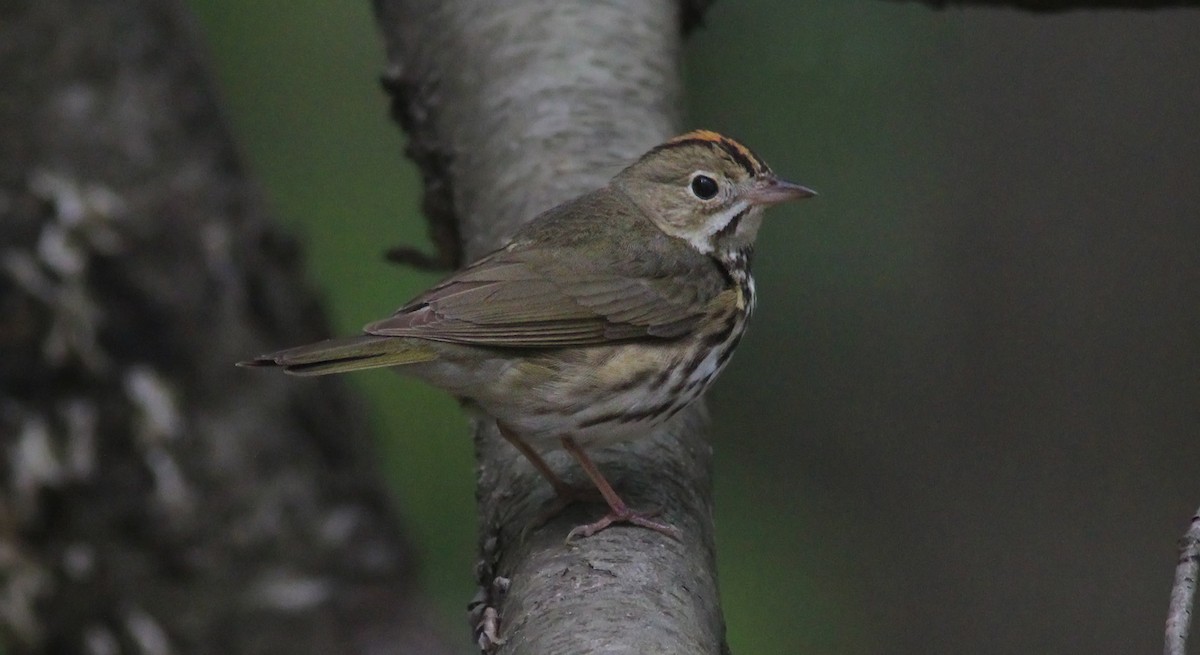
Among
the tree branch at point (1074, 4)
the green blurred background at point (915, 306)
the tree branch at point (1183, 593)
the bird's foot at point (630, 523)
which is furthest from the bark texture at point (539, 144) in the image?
the green blurred background at point (915, 306)

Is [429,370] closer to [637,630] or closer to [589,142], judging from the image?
[589,142]

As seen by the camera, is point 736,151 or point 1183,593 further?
point 736,151

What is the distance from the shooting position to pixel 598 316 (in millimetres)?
3426

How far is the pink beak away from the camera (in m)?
3.79

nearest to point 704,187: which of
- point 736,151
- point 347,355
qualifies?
point 736,151

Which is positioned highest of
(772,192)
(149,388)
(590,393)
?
(772,192)

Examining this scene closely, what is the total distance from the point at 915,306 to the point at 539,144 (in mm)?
4038

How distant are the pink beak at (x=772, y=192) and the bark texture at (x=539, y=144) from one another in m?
0.31

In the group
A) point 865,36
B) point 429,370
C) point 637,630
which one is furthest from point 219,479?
point 865,36

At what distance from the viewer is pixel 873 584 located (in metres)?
7.96

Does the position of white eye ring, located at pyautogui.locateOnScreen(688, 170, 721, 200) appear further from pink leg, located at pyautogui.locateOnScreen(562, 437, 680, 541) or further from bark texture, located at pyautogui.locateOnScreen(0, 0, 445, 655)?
bark texture, located at pyautogui.locateOnScreen(0, 0, 445, 655)

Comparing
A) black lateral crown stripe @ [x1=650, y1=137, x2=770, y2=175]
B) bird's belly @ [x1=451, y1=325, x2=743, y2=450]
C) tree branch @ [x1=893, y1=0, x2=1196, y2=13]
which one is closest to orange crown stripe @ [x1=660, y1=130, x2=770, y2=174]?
black lateral crown stripe @ [x1=650, y1=137, x2=770, y2=175]

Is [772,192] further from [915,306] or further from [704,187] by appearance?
[915,306]

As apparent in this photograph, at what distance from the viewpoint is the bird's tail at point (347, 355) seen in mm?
2967
